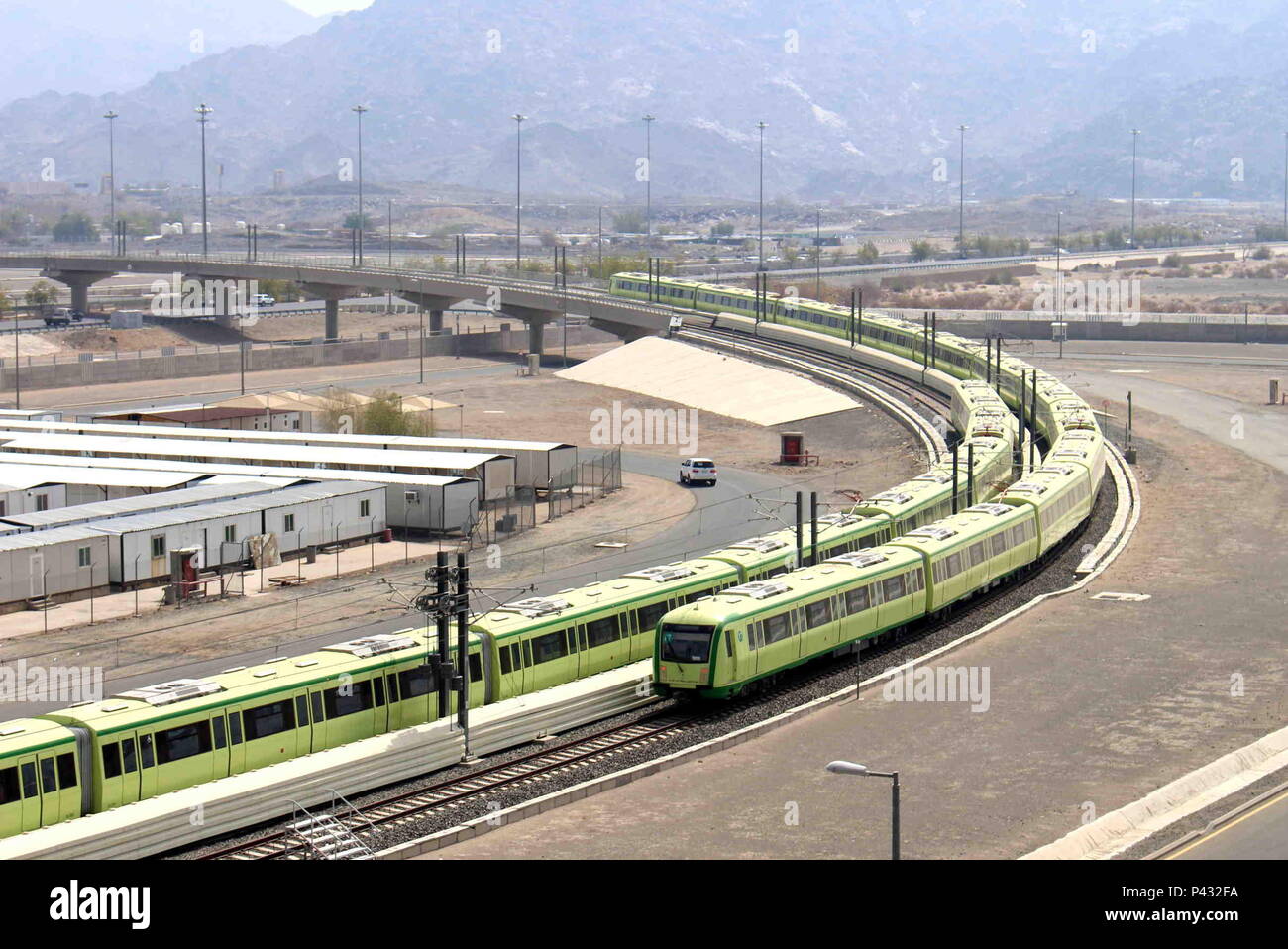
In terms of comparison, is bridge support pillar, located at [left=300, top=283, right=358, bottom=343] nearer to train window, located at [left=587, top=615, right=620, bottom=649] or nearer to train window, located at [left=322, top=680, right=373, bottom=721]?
train window, located at [left=587, top=615, right=620, bottom=649]

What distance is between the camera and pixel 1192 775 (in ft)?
89.2

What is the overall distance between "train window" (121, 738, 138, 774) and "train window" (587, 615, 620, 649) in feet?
34.2

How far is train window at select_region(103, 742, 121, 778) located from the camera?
976 inches

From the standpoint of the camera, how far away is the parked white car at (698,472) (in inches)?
2510

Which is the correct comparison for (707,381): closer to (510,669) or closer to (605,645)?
(605,645)

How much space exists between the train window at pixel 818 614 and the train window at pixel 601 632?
3.97m

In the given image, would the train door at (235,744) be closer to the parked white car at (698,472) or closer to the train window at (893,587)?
the train window at (893,587)

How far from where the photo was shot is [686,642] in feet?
105

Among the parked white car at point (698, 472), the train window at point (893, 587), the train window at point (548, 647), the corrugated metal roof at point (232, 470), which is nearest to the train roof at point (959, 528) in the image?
the train window at point (893, 587)
